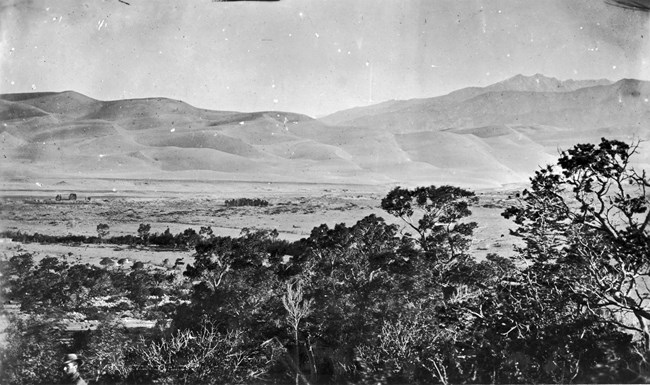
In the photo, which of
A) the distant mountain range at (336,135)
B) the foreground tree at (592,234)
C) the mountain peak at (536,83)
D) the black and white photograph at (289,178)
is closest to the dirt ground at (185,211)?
the black and white photograph at (289,178)

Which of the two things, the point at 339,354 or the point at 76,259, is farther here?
the point at 76,259

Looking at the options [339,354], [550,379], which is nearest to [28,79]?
[339,354]

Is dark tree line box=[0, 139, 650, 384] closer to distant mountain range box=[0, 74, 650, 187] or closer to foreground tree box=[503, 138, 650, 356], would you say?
foreground tree box=[503, 138, 650, 356]

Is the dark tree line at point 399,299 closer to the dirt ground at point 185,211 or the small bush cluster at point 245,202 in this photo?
the dirt ground at point 185,211

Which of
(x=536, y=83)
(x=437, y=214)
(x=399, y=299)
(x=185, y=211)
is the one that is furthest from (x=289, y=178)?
(x=536, y=83)

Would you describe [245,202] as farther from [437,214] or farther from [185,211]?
[437,214]

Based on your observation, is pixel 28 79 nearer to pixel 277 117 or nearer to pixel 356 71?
pixel 277 117
